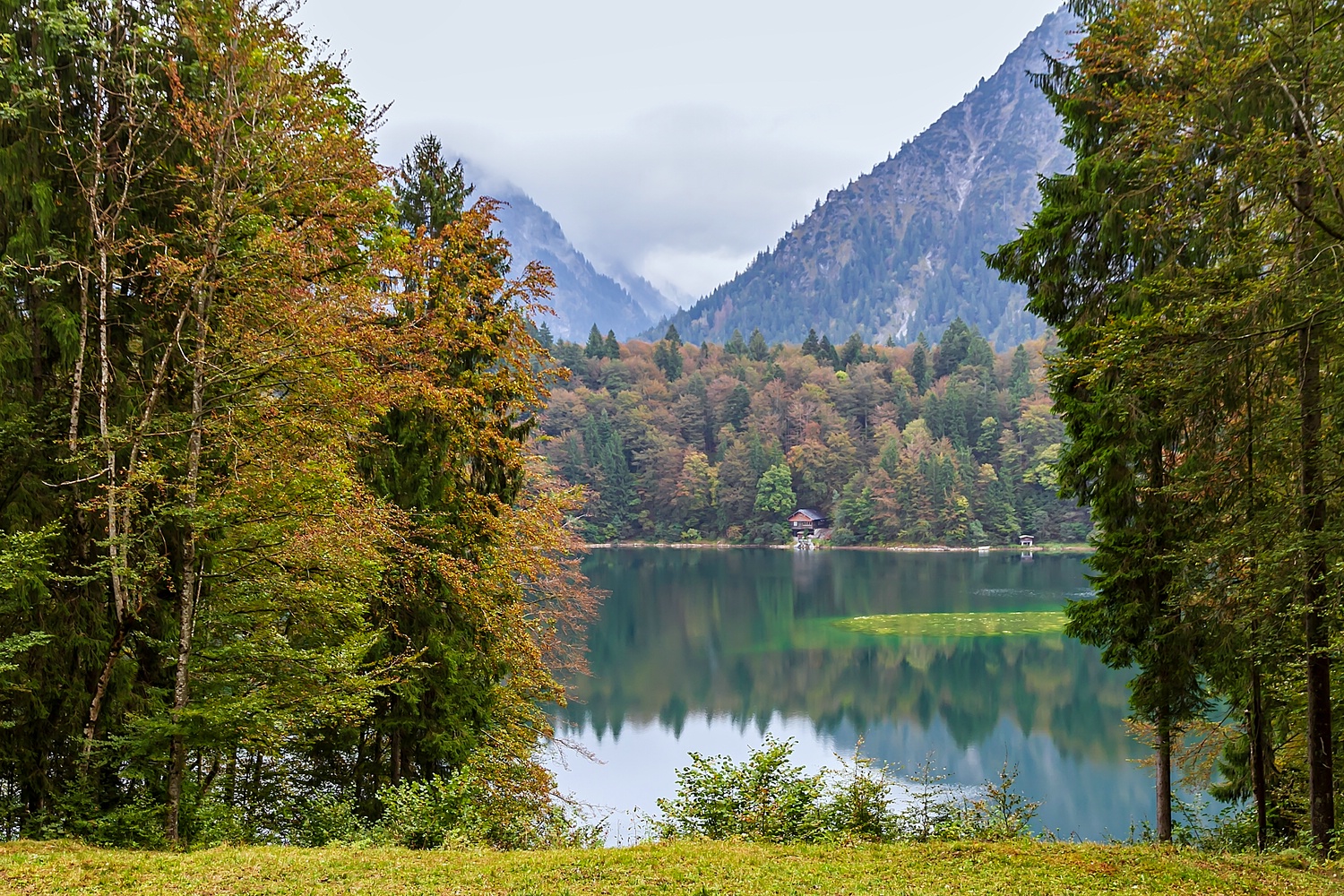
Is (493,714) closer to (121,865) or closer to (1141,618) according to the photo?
(121,865)

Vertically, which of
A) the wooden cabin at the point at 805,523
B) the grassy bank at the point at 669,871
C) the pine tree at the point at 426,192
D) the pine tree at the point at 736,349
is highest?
the pine tree at the point at 736,349

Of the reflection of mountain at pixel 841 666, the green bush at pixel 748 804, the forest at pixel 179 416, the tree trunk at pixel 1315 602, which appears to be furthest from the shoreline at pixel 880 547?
the tree trunk at pixel 1315 602

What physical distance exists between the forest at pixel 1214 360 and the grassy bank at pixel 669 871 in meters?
1.76

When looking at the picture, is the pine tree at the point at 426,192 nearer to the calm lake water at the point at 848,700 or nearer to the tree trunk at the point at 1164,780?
the calm lake water at the point at 848,700

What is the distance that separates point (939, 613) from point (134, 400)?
38785 mm

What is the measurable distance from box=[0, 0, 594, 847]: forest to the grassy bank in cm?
117

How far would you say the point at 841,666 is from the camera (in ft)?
103

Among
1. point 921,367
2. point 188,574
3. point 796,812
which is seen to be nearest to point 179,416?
point 188,574

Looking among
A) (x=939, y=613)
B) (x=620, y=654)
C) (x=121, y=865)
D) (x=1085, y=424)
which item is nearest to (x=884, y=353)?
(x=939, y=613)

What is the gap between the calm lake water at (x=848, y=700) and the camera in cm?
1962

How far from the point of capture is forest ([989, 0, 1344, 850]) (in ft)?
19.5

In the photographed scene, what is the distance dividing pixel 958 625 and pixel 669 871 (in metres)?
34.4

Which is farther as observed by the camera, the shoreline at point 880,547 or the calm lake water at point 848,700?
the shoreline at point 880,547

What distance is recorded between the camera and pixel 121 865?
566 cm
